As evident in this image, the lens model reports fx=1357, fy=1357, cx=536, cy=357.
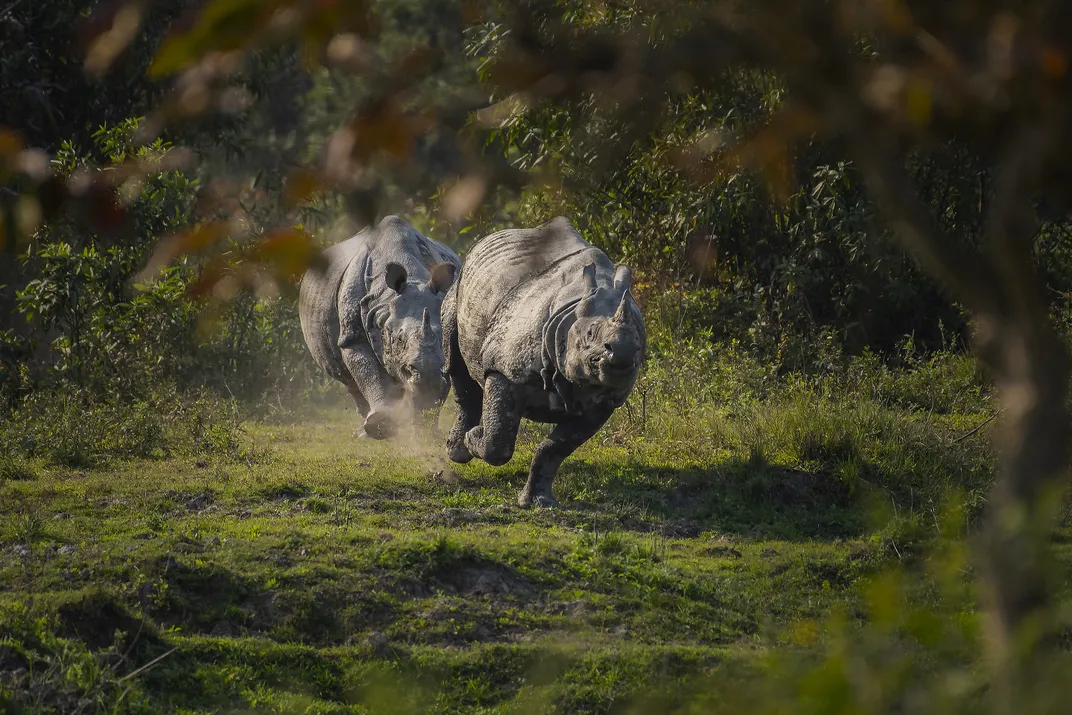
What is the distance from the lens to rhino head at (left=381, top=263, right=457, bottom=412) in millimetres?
10234

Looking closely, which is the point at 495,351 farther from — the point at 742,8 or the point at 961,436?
the point at 742,8

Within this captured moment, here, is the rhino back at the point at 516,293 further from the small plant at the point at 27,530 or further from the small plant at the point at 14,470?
the small plant at the point at 14,470

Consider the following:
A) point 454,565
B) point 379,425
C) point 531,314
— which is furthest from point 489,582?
point 379,425

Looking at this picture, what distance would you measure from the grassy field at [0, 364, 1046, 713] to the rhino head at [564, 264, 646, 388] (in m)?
0.90

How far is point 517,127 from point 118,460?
3738 millimetres

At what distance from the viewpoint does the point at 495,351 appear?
331 inches

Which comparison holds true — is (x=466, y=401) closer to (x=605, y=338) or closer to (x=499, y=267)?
(x=499, y=267)

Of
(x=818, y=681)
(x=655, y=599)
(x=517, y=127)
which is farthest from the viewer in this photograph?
→ (x=517, y=127)

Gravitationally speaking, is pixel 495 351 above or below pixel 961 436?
above

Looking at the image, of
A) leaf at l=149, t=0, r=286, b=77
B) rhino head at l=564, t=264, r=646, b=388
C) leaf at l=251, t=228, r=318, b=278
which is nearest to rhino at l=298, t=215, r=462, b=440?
rhino head at l=564, t=264, r=646, b=388

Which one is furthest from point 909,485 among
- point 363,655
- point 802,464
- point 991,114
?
point 991,114

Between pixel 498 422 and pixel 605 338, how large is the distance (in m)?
1.13

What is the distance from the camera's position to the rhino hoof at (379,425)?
10.2m

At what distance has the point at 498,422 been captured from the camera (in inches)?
325
